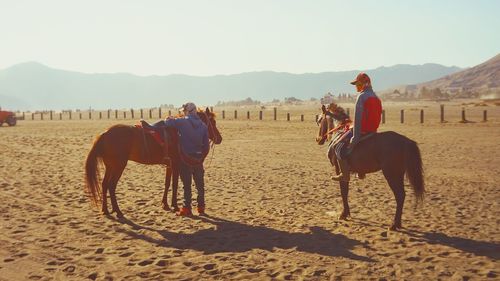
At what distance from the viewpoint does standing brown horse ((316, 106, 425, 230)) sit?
23.6ft

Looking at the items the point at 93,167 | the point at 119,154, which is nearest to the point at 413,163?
the point at 119,154

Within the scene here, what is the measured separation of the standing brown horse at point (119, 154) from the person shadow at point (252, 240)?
1.11 m

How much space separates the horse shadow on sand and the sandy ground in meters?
0.02

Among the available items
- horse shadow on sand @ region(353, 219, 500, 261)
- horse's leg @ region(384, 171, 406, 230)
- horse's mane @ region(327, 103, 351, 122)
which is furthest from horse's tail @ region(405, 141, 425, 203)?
horse's mane @ region(327, 103, 351, 122)

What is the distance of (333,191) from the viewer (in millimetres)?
10602

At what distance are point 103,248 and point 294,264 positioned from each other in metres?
A: 2.82

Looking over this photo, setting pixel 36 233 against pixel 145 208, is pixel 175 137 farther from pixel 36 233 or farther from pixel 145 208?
pixel 36 233

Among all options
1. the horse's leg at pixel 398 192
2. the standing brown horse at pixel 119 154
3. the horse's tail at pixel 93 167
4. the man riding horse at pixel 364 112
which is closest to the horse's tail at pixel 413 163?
the horse's leg at pixel 398 192

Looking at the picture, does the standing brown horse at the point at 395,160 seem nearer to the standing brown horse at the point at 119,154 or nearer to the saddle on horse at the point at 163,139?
the saddle on horse at the point at 163,139

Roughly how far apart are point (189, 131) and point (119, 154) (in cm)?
137

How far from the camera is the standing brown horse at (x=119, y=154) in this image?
8164mm

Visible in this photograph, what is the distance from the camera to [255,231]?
7383mm

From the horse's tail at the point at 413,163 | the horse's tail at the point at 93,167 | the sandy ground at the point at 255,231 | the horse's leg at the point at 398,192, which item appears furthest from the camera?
the horse's tail at the point at 93,167

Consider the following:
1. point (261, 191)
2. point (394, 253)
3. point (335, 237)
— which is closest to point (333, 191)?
point (261, 191)
